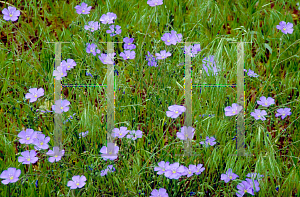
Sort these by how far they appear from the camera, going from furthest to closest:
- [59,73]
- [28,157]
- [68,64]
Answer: [68,64] < [59,73] < [28,157]

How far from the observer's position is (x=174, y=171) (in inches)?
73.0

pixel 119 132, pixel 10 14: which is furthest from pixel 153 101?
pixel 10 14

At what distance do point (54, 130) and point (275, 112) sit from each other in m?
1.48

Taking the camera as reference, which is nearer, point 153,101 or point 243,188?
point 243,188

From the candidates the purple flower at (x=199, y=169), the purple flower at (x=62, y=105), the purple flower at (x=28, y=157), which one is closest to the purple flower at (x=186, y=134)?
the purple flower at (x=199, y=169)

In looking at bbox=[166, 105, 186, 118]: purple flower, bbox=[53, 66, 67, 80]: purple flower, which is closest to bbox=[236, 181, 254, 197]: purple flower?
bbox=[166, 105, 186, 118]: purple flower

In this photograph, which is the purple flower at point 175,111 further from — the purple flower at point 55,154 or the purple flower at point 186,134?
the purple flower at point 55,154

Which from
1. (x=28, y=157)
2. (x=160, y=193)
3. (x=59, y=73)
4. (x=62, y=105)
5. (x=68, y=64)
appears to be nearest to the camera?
(x=160, y=193)

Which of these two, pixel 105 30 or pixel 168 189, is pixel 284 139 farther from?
pixel 105 30

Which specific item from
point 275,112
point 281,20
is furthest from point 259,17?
point 275,112

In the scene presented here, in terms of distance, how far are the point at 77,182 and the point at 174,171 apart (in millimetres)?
530

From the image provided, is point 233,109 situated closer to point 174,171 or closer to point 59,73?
point 174,171

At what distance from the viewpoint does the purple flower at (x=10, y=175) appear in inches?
73.0

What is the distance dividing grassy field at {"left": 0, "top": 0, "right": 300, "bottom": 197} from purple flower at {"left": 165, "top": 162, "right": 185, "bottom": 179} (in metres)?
0.07
